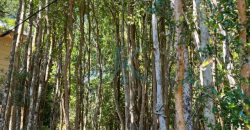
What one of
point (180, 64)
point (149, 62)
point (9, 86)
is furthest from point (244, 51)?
point (149, 62)

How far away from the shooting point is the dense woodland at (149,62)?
4.83 m

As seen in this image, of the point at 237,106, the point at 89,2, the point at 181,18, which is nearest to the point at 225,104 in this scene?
the point at 237,106

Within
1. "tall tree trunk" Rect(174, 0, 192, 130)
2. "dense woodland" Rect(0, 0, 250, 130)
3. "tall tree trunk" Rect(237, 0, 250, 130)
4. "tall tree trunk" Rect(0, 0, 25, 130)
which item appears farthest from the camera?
"tall tree trunk" Rect(0, 0, 25, 130)

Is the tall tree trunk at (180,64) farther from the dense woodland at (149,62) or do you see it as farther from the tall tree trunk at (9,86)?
the tall tree trunk at (9,86)

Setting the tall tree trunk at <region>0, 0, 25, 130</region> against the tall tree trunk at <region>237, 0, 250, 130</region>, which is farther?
the tall tree trunk at <region>0, 0, 25, 130</region>

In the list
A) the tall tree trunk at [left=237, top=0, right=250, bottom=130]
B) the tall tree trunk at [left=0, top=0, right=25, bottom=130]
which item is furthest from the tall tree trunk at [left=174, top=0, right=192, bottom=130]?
the tall tree trunk at [left=0, top=0, right=25, bottom=130]

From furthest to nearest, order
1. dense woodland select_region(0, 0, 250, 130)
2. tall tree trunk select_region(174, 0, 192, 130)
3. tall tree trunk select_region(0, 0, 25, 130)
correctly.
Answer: tall tree trunk select_region(0, 0, 25, 130) → tall tree trunk select_region(174, 0, 192, 130) → dense woodland select_region(0, 0, 250, 130)

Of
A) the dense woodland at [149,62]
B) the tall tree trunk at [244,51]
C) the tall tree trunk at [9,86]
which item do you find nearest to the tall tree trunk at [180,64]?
the dense woodland at [149,62]

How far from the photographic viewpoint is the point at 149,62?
13.4 metres

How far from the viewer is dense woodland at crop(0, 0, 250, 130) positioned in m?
4.83

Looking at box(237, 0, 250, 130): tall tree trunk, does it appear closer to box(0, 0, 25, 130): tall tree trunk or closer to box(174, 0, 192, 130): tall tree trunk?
box(174, 0, 192, 130): tall tree trunk

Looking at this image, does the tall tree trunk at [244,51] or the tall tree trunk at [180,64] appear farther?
the tall tree trunk at [180,64]

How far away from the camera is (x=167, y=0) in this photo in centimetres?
Result: 678

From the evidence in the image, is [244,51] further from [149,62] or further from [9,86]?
[149,62]
